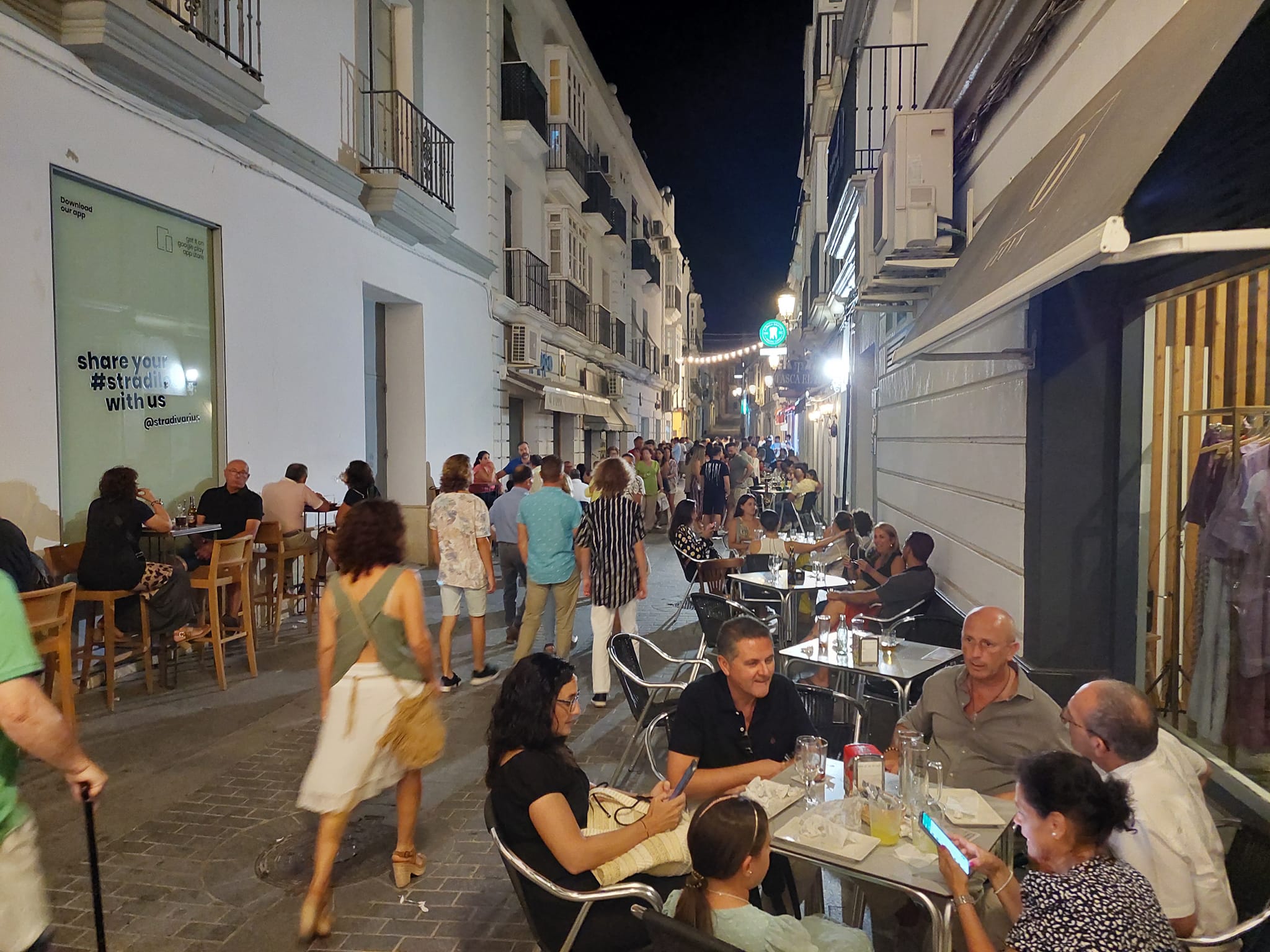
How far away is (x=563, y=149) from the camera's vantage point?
19219mm

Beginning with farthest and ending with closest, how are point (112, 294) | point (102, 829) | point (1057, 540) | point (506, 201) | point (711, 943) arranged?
point (506, 201)
point (112, 294)
point (1057, 540)
point (102, 829)
point (711, 943)

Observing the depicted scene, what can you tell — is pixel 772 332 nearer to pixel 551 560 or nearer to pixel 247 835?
pixel 551 560

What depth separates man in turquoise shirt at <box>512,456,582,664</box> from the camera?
21.4 ft

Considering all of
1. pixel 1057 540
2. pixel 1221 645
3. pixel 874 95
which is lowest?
pixel 1221 645

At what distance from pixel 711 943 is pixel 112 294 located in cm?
715

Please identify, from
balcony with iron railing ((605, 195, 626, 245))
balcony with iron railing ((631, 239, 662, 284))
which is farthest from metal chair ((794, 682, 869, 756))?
balcony with iron railing ((631, 239, 662, 284))

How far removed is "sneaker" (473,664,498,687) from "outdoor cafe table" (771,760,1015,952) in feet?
14.3

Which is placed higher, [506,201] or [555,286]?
[506,201]

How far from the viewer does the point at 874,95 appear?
9.77 m

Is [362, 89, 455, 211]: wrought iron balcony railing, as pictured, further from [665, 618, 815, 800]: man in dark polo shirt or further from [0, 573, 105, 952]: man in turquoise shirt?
[0, 573, 105, 952]: man in turquoise shirt

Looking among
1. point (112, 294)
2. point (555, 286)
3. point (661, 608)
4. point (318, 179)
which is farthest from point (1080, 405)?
point (555, 286)

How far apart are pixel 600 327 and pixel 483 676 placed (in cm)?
1764

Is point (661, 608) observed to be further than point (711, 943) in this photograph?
Yes

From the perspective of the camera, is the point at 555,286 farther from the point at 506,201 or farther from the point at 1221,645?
the point at 1221,645
